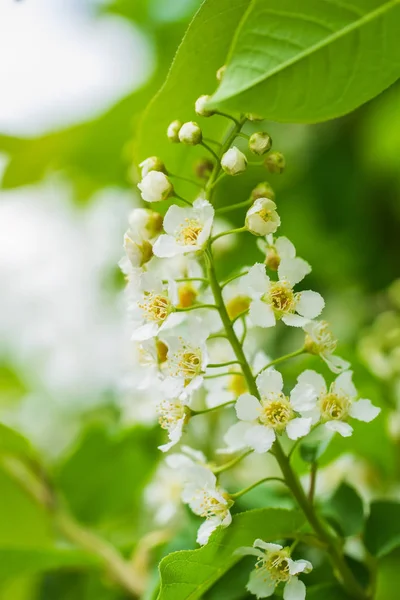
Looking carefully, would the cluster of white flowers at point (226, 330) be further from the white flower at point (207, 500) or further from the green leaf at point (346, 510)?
the green leaf at point (346, 510)

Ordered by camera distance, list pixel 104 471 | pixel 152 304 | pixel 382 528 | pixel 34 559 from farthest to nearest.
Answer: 1. pixel 104 471
2. pixel 34 559
3. pixel 382 528
4. pixel 152 304

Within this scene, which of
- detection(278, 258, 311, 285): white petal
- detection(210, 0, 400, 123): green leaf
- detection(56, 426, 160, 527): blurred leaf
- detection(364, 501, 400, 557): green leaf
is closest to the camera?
detection(210, 0, 400, 123): green leaf

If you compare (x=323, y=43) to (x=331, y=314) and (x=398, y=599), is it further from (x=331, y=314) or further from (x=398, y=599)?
(x=331, y=314)

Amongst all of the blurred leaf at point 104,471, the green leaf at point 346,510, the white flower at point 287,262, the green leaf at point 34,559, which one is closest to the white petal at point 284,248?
the white flower at point 287,262

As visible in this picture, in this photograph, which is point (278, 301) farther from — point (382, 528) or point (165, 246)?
point (382, 528)

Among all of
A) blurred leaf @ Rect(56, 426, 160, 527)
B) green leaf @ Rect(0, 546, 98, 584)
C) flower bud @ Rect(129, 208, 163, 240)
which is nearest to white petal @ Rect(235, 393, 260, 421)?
flower bud @ Rect(129, 208, 163, 240)

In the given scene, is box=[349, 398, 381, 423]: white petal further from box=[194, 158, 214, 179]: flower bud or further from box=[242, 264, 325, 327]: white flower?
box=[194, 158, 214, 179]: flower bud

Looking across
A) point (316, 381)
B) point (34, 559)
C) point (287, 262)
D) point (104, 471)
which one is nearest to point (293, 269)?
point (287, 262)
